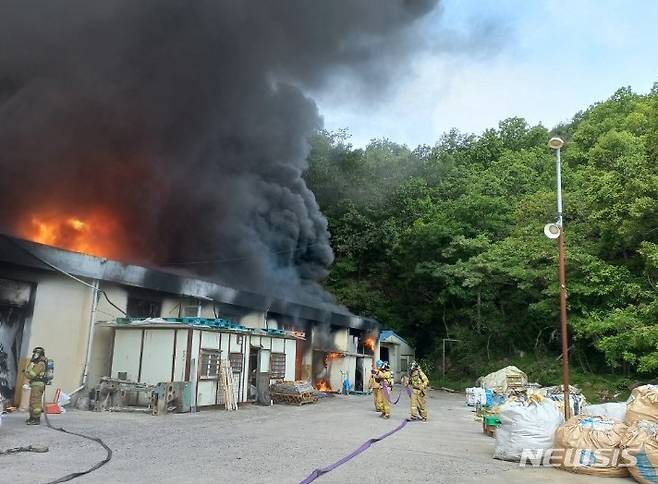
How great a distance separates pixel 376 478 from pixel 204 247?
73.9 feet

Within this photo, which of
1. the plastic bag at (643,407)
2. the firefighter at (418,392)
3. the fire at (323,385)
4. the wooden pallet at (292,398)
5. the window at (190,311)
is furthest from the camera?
the fire at (323,385)

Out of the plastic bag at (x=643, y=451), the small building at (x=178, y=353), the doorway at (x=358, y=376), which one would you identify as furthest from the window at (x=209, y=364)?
the doorway at (x=358, y=376)

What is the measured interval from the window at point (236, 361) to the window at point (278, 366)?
6.30 feet

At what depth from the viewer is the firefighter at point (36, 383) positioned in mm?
9695

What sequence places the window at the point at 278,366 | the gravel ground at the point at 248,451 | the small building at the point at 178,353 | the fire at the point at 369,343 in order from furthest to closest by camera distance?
the fire at the point at 369,343 → the window at the point at 278,366 → the small building at the point at 178,353 → the gravel ground at the point at 248,451

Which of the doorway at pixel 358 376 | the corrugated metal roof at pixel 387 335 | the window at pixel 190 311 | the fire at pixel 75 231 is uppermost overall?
the fire at pixel 75 231

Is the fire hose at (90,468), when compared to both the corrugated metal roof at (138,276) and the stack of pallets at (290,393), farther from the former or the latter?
the stack of pallets at (290,393)

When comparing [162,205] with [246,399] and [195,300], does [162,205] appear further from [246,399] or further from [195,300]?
[246,399]

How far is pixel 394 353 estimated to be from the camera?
34.1m

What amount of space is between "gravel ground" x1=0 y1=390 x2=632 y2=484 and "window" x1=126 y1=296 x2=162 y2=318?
167 inches

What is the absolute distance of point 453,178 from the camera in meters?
39.0

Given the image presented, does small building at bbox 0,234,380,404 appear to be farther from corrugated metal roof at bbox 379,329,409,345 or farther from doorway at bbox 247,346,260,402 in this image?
corrugated metal roof at bbox 379,329,409,345

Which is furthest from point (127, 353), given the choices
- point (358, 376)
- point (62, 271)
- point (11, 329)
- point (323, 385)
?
point (358, 376)

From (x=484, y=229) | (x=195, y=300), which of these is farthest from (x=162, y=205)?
(x=484, y=229)
